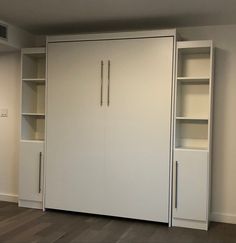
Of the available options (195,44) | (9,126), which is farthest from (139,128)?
(9,126)

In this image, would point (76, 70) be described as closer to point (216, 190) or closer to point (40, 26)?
point (40, 26)

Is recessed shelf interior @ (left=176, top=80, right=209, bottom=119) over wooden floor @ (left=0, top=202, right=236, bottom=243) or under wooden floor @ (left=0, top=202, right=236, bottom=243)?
over

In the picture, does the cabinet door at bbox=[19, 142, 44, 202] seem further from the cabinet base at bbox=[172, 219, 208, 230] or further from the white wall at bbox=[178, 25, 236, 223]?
the white wall at bbox=[178, 25, 236, 223]

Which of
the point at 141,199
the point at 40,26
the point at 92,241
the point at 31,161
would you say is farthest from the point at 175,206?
the point at 40,26

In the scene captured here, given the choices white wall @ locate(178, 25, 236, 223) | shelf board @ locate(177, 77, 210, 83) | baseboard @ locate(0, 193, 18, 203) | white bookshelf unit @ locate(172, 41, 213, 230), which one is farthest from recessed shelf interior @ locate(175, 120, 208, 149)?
baseboard @ locate(0, 193, 18, 203)

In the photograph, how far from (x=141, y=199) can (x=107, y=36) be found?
75.8 inches

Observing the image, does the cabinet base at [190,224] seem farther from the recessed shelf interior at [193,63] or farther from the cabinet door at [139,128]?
the recessed shelf interior at [193,63]

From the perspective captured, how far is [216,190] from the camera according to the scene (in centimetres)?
434

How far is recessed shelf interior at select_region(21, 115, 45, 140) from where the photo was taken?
4.77 meters

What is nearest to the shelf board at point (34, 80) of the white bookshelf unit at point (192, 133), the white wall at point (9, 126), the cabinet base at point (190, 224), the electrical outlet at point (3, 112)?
the white wall at point (9, 126)

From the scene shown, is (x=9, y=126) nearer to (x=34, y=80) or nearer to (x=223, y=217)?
(x=34, y=80)

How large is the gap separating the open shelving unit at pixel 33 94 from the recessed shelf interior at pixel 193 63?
1715mm

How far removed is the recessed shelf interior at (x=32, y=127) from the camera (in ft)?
15.6

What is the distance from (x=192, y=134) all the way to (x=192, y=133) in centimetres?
1
